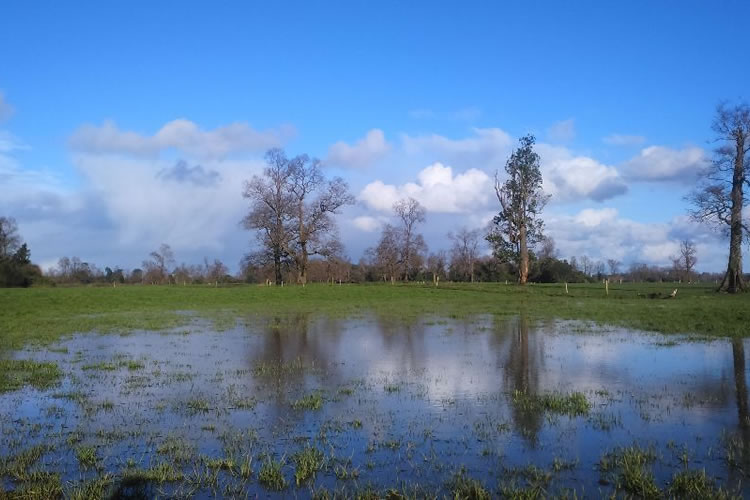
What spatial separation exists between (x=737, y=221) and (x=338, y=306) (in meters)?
31.5

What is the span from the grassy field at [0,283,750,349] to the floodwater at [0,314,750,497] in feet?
26.5

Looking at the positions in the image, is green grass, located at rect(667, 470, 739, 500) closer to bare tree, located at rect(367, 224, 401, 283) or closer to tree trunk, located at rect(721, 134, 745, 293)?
tree trunk, located at rect(721, 134, 745, 293)

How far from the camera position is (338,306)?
40938mm

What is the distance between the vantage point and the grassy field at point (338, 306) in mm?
25234

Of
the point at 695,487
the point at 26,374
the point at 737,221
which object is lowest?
the point at 26,374

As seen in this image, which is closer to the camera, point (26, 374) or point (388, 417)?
point (388, 417)

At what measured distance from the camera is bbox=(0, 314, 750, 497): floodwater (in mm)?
6625

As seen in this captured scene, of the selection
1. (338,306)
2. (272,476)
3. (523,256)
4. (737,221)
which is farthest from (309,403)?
(523,256)

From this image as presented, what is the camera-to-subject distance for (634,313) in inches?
1191

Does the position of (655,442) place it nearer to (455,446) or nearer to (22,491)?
(455,446)

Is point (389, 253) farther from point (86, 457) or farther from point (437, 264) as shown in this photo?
point (86, 457)

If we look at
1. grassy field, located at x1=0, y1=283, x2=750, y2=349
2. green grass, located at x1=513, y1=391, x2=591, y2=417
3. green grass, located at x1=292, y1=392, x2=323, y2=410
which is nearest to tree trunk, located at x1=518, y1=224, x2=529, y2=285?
grassy field, located at x1=0, y1=283, x2=750, y2=349


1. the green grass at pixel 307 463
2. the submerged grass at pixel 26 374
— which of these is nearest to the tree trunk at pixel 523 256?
the submerged grass at pixel 26 374

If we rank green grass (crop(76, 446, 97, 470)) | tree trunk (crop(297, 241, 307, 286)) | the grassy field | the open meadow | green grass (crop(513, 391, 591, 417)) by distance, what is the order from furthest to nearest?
tree trunk (crop(297, 241, 307, 286)) → the grassy field → green grass (crop(513, 391, 591, 417)) → green grass (crop(76, 446, 97, 470)) → the open meadow
